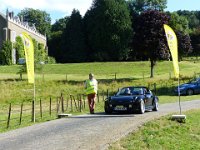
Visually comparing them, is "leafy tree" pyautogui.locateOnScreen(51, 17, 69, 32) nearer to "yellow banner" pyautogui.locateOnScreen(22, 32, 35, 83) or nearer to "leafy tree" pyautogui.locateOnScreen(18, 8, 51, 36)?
"leafy tree" pyautogui.locateOnScreen(18, 8, 51, 36)

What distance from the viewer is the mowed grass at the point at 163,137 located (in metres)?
13.9

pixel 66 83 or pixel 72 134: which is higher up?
pixel 72 134

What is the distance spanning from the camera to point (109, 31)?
100m

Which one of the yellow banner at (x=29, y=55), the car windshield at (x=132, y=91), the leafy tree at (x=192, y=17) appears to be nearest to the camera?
the yellow banner at (x=29, y=55)

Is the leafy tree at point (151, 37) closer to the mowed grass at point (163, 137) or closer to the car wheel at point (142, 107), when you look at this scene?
the car wheel at point (142, 107)

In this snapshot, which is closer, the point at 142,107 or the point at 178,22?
the point at 142,107

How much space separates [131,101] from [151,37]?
1500 inches

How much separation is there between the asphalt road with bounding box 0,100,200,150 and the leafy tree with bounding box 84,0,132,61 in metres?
80.8

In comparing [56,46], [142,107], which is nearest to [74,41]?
[56,46]

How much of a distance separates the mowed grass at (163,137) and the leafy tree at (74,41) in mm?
83899

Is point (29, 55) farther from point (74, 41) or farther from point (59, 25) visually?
point (59, 25)

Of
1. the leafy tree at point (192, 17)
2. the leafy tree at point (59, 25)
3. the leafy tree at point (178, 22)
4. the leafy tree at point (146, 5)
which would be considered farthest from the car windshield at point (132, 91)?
the leafy tree at point (192, 17)

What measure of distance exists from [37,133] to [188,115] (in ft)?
28.4

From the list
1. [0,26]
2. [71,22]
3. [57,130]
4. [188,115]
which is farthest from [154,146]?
[71,22]
